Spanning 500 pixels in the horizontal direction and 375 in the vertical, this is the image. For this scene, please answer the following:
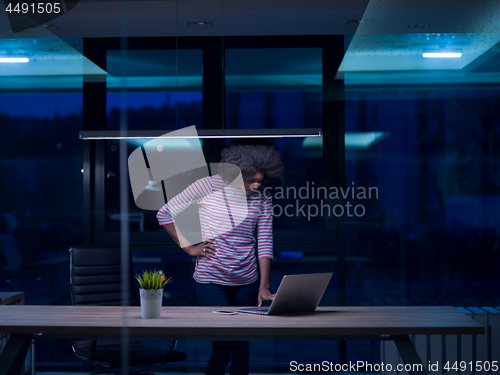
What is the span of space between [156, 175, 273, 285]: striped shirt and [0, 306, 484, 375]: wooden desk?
18.5 inches

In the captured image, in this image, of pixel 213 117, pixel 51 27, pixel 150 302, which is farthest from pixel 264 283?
pixel 51 27

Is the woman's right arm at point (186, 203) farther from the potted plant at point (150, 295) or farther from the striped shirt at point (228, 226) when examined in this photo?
the potted plant at point (150, 295)

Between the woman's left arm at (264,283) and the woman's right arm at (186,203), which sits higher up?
the woman's right arm at (186,203)

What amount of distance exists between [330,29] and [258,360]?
2.93m

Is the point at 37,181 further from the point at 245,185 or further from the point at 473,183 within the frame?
the point at 473,183

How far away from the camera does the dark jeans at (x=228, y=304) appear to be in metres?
2.85

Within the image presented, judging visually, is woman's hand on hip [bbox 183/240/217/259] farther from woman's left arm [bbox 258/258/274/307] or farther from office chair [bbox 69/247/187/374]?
office chair [bbox 69/247/187/374]

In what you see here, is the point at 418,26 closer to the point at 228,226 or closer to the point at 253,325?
the point at 228,226

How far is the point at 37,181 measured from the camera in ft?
14.7

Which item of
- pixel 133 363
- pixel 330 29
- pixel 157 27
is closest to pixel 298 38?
pixel 330 29

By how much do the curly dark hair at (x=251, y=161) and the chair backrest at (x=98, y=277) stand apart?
955 millimetres

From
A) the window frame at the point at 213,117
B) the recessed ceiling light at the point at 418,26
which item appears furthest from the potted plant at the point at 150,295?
the recessed ceiling light at the point at 418,26

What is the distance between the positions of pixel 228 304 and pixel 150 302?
676 mm

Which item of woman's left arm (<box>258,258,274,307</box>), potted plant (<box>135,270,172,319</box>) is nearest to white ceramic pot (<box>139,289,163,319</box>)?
potted plant (<box>135,270,172,319</box>)
